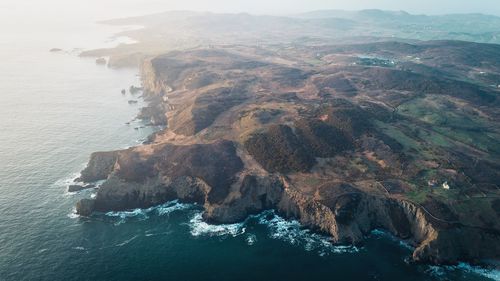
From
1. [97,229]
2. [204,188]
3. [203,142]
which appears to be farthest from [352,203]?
[97,229]

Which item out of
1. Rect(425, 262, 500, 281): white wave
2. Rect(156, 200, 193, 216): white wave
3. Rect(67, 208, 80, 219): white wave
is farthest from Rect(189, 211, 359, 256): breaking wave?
Rect(67, 208, 80, 219): white wave

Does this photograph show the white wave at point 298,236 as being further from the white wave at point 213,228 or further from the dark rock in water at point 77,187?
the dark rock in water at point 77,187

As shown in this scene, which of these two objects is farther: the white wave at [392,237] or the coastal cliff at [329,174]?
the coastal cliff at [329,174]

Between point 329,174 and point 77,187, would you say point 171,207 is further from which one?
point 329,174

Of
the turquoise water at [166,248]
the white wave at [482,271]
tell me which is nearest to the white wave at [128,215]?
the turquoise water at [166,248]

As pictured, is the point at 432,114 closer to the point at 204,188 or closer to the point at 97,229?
the point at 204,188

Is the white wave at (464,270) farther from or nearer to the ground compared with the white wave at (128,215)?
nearer to the ground

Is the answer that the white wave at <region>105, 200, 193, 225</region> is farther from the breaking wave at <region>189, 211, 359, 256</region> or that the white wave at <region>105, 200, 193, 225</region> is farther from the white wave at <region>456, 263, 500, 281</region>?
the white wave at <region>456, 263, 500, 281</region>
